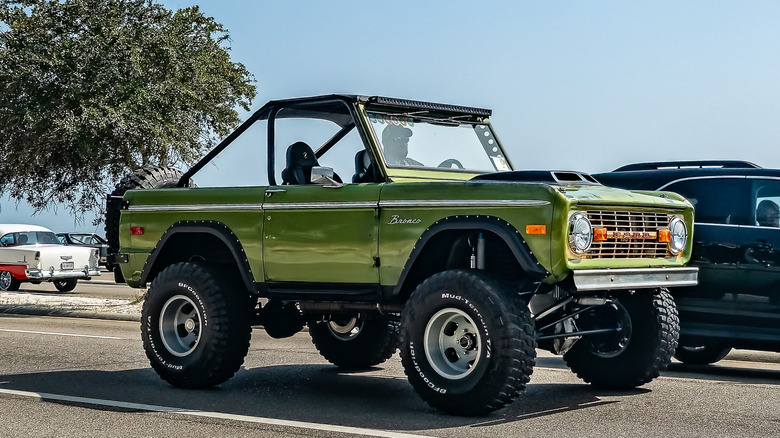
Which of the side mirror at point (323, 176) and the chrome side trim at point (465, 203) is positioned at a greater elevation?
the side mirror at point (323, 176)

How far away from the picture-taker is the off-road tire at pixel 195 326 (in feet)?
29.9

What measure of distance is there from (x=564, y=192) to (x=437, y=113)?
243 cm

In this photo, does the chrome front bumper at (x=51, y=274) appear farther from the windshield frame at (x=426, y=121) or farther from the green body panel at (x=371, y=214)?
the windshield frame at (x=426, y=121)

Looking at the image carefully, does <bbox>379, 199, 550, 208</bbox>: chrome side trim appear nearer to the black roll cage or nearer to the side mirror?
the side mirror

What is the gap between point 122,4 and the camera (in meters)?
33.8

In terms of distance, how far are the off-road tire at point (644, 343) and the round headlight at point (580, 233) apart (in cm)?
158

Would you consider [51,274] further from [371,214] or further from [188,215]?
[371,214]

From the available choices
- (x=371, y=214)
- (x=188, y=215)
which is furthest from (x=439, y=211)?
(x=188, y=215)

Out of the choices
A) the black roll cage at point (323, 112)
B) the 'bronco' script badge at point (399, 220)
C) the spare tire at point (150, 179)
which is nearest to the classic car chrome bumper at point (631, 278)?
the 'bronco' script badge at point (399, 220)

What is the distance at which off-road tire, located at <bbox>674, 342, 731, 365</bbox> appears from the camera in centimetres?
1114

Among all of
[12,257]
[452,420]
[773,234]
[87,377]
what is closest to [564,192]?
[452,420]

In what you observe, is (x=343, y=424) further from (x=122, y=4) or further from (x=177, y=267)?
(x=122, y=4)

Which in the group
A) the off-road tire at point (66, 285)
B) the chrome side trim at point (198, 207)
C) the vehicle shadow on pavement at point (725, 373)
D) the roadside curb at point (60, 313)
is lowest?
the off-road tire at point (66, 285)

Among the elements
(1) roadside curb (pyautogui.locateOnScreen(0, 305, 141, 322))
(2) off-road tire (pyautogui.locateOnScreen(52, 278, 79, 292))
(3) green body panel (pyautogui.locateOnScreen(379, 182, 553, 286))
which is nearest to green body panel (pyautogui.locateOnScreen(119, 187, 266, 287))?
(3) green body panel (pyautogui.locateOnScreen(379, 182, 553, 286))
